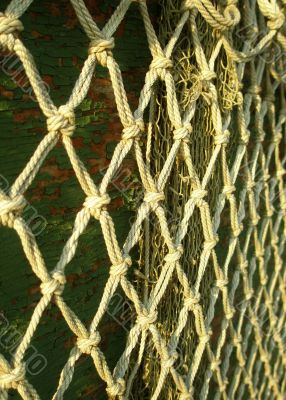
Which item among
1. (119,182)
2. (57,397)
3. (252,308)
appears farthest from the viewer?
(252,308)

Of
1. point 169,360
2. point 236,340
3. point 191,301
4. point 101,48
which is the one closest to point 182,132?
point 101,48

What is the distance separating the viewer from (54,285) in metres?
0.65

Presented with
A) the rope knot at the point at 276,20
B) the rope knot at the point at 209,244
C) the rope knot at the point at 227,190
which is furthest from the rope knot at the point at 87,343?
the rope knot at the point at 276,20

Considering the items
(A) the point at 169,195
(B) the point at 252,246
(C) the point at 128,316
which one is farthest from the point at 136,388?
(B) the point at 252,246

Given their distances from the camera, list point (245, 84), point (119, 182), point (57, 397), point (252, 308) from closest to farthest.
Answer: point (57, 397), point (119, 182), point (245, 84), point (252, 308)

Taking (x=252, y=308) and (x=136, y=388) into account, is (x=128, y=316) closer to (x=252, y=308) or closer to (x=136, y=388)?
(x=136, y=388)

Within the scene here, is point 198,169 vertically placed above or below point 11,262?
above

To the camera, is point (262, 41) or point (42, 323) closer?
point (42, 323)

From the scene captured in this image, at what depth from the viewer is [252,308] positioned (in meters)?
1.29

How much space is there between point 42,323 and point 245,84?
80 cm

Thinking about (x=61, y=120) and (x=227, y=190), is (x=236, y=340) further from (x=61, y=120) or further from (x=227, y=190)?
(x=61, y=120)

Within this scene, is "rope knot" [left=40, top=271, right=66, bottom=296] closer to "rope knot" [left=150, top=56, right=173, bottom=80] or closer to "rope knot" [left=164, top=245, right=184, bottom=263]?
"rope knot" [left=164, top=245, right=184, bottom=263]

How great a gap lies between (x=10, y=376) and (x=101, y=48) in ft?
1.77

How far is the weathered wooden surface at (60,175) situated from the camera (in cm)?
68
